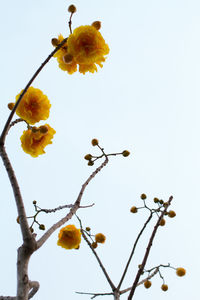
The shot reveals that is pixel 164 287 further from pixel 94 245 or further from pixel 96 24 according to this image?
pixel 96 24

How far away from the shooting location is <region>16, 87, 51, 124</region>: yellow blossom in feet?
7.38

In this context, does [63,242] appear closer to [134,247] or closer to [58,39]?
[134,247]

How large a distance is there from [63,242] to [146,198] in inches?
42.8

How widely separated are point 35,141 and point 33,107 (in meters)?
0.30

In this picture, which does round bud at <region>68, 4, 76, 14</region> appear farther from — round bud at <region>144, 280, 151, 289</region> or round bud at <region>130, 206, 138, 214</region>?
round bud at <region>144, 280, 151, 289</region>

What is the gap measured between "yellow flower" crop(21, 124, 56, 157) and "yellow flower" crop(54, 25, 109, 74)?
548 mm

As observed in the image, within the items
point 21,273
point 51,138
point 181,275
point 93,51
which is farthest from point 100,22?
point 181,275

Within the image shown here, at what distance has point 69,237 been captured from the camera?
9.88 ft

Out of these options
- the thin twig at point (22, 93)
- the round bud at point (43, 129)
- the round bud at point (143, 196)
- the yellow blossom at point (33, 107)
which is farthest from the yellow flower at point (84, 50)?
the round bud at point (143, 196)

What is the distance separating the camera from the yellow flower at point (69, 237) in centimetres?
294

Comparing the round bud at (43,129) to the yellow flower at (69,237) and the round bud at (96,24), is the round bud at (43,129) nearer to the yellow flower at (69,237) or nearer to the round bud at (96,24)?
the round bud at (96,24)

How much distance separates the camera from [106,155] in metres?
3.10

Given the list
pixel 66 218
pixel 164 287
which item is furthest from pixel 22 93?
pixel 164 287

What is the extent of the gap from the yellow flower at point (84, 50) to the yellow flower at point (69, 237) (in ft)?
5.40
